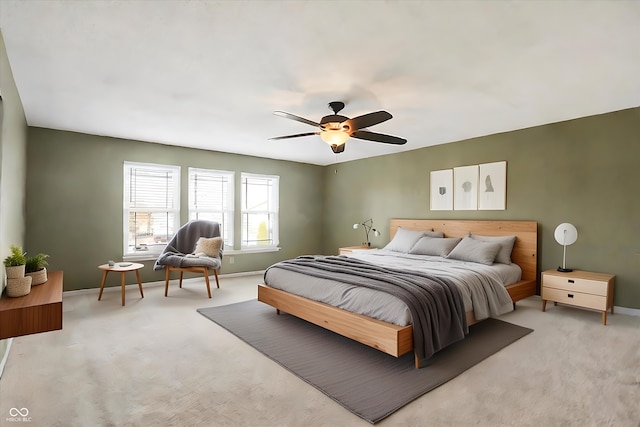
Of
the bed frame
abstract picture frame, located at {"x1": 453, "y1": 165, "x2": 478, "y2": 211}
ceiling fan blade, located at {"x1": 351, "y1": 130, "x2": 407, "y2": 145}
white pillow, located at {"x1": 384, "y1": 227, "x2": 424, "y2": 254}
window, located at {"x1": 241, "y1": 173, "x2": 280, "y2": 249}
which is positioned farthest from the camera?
window, located at {"x1": 241, "y1": 173, "x2": 280, "y2": 249}

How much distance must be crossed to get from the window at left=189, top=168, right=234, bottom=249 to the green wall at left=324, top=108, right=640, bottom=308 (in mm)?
3361

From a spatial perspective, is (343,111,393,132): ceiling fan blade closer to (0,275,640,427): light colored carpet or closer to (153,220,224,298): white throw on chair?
(0,275,640,427): light colored carpet

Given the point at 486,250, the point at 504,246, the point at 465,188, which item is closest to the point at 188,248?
the point at 486,250

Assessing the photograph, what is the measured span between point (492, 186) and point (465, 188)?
0.40 m

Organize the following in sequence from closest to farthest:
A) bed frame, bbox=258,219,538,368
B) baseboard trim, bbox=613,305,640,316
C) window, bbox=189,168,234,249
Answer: bed frame, bbox=258,219,538,368 → baseboard trim, bbox=613,305,640,316 → window, bbox=189,168,234,249

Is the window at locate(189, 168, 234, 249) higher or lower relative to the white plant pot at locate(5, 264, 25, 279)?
higher

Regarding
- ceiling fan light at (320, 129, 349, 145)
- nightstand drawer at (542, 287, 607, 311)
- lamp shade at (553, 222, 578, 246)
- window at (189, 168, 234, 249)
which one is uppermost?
ceiling fan light at (320, 129, 349, 145)

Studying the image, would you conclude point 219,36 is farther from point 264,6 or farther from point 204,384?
point 204,384

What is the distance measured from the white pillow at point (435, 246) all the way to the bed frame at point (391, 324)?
0.36 meters

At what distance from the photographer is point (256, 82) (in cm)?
299

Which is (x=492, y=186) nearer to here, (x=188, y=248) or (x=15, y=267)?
(x=188, y=248)

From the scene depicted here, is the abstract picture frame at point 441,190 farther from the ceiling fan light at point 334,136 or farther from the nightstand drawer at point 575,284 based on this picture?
the ceiling fan light at point 334,136

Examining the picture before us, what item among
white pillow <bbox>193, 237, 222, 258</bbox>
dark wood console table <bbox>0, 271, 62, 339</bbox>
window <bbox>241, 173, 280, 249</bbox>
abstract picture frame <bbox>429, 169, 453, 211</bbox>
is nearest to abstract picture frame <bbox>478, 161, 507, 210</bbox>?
abstract picture frame <bbox>429, 169, 453, 211</bbox>

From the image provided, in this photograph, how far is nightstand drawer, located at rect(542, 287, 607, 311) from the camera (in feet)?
11.6
